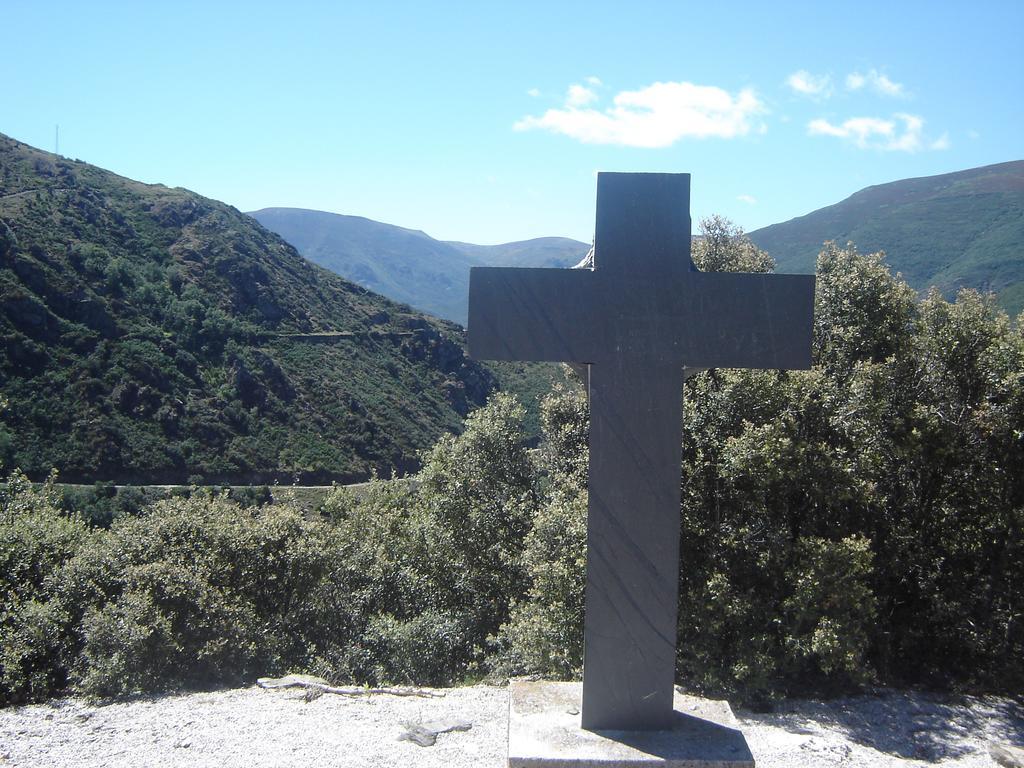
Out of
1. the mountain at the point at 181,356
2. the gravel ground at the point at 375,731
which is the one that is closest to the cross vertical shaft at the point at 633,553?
the gravel ground at the point at 375,731

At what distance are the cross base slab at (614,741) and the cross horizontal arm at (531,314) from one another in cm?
184

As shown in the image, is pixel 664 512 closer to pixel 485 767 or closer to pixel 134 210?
pixel 485 767

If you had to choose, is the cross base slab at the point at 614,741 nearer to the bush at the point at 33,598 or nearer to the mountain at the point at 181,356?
the bush at the point at 33,598

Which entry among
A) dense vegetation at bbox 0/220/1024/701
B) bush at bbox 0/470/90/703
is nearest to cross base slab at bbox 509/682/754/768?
dense vegetation at bbox 0/220/1024/701

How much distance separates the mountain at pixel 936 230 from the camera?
28.8 metres

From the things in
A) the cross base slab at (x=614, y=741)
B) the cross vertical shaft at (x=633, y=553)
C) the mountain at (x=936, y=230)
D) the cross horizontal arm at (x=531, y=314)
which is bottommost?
the cross base slab at (x=614, y=741)

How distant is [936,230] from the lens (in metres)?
45.6

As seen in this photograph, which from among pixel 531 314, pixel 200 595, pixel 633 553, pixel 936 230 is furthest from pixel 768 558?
pixel 936 230

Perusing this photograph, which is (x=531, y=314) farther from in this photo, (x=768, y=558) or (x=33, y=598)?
(x=33, y=598)

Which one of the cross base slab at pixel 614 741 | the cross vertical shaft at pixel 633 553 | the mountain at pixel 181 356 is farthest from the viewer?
the mountain at pixel 181 356

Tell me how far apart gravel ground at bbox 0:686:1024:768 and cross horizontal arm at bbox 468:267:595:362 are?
2773 mm

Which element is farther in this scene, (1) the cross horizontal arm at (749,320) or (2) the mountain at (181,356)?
(2) the mountain at (181,356)

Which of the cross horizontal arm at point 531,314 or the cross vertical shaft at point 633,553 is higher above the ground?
the cross horizontal arm at point 531,314

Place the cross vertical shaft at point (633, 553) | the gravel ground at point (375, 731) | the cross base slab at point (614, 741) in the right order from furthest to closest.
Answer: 1. the gravel ground at point (375, 731)
2. the cross vertical shaft at point (633, 553)
3. the cross base slab at point (614, 741)
